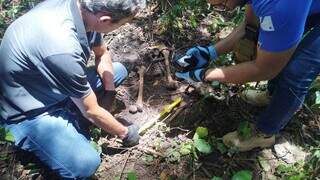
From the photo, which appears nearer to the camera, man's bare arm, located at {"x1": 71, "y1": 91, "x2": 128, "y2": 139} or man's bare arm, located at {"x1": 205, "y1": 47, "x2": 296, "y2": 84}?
man's bare arm, located at {"x1": 205, "y1": 47, "x2": 296, "y2": 84}

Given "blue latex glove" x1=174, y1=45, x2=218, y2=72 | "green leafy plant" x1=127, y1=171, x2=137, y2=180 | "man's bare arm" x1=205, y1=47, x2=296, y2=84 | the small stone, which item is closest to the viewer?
"man's bare arm" x1=205, y1=47, x2=296, y2=84

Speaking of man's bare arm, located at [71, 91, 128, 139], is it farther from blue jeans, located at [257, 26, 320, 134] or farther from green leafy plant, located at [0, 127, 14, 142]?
blue jeans, located at [257, 26, 320, 134]

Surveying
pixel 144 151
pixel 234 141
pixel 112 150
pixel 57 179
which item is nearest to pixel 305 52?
pixel 234 141

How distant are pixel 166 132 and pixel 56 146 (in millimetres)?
908

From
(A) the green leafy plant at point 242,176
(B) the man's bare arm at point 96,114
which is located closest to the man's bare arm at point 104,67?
(B) the man's bare arm at point 96,114

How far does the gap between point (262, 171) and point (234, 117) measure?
1.73 feet

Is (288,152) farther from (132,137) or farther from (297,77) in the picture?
(132,137)

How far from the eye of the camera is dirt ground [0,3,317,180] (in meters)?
3.03

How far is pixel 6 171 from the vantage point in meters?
3.01

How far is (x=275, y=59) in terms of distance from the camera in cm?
243

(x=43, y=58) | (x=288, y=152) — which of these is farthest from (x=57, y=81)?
(x=288, y=152)

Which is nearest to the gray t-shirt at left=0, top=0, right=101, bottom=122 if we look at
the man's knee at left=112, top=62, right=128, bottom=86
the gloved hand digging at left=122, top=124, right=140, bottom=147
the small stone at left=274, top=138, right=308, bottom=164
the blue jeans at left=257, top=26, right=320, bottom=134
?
the gloved hand digging at left=122, top=124, right=140, bottom=147

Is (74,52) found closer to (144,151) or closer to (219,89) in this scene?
(144,151)

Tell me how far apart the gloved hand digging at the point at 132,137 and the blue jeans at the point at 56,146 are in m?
0.26
